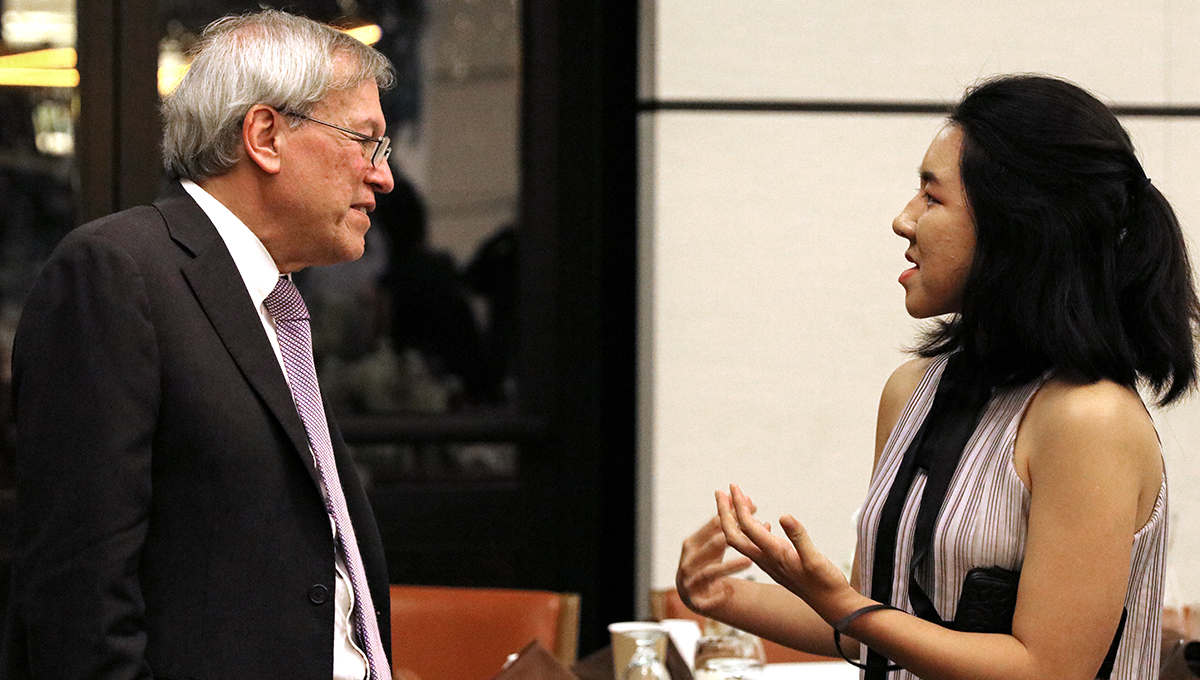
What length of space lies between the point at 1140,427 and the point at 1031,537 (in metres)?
0.18

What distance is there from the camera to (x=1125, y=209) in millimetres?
1541

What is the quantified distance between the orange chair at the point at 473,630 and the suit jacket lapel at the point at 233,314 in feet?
3.87

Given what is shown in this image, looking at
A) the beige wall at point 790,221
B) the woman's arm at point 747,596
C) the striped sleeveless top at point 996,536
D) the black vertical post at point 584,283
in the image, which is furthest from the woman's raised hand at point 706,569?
the black vertical post at point 584,283

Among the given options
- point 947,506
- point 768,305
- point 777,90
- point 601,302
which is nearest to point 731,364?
point 768,305

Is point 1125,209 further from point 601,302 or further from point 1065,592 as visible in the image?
point 601,302

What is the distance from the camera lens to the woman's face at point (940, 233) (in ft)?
5.28

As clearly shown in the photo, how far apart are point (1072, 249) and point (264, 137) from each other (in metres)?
1.08

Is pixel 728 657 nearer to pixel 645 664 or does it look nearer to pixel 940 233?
pixel 645 664

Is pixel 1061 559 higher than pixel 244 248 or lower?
lower

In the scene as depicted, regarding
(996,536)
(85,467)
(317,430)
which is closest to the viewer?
(85,467)

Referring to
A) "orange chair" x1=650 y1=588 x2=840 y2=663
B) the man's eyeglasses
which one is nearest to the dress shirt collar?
the man's eyeglasses

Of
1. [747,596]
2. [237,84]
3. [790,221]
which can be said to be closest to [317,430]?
[237,84]

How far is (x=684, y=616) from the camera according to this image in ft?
9.39

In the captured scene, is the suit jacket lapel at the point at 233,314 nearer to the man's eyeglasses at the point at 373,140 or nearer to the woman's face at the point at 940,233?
the man's eyeglasses at the point at 373,140
